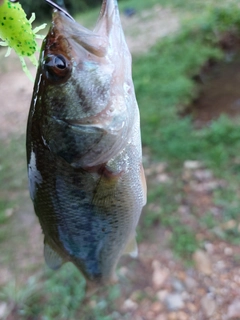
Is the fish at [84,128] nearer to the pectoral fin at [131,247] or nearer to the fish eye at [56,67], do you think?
the fish eye at [56,67]

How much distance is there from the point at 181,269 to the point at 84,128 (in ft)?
5.87

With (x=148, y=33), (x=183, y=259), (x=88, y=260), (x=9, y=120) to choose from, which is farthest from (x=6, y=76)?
(x=88, y=260)

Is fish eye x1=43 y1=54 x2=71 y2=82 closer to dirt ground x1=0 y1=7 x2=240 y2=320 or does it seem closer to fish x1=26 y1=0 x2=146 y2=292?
fish x1=26 y1=0 x2=146 y2=292

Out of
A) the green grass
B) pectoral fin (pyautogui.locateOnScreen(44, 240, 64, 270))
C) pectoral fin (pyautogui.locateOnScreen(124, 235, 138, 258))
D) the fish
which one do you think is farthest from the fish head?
the green grass

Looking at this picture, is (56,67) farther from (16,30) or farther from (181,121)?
(181,121)

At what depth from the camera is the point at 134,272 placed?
2732 mm

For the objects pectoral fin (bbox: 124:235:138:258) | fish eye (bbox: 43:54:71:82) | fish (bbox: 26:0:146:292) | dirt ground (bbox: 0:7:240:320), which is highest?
fish eye (bbox: 43:54:71:82)

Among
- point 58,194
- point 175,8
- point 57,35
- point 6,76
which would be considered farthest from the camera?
point 175,8

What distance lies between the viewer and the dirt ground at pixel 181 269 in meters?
2.48

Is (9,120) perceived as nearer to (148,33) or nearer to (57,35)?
(148,33)

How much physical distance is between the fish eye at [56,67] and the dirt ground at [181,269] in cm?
183

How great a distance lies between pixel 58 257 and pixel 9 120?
4.06 meters

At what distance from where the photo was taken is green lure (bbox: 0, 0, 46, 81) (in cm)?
115

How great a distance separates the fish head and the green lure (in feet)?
0.29
